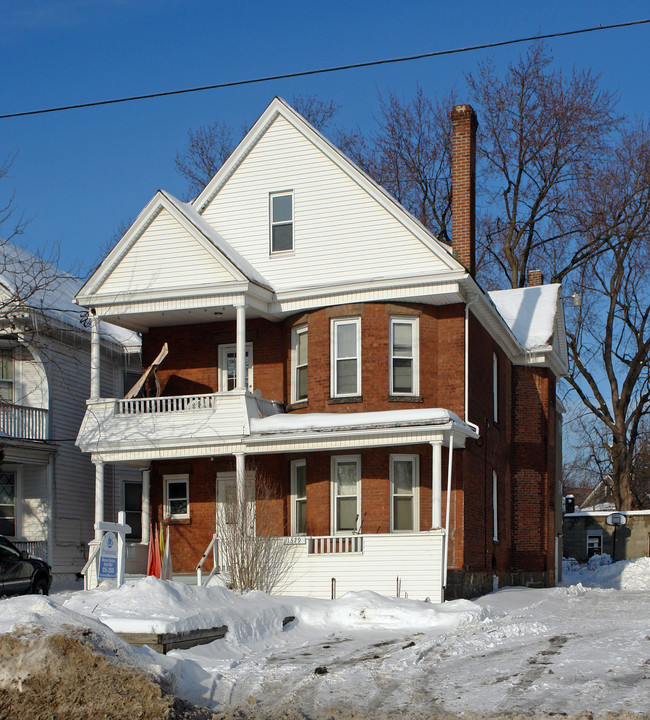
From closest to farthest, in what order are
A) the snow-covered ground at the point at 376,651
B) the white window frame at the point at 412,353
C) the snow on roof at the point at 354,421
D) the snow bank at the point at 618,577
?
the snow-covered ground at the point at 376,651 < the snow on roof at the point at 354,421 < the white window frame at the point at 412,353 < the snow bank at the point at 618,577

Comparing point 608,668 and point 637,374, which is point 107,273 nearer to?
point 608,668

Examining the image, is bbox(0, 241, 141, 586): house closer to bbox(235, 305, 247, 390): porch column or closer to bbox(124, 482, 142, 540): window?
bbox(124, 482, 142, 540): window

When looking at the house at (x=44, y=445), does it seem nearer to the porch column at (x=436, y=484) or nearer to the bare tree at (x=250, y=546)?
the bare tree at (x=250, y=546)

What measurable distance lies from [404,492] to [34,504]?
10.9m

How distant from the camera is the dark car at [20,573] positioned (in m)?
20.0

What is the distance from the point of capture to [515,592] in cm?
2383

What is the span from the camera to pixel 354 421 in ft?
70.9

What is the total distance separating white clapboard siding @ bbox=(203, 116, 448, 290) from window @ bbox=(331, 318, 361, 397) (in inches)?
42.0

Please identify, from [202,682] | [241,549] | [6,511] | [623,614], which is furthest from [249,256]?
[202,682]

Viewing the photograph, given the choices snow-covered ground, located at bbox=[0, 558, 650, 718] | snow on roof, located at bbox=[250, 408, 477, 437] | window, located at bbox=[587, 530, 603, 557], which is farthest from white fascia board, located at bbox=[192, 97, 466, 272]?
window, located at bbox=[587, 530, 603, 557]

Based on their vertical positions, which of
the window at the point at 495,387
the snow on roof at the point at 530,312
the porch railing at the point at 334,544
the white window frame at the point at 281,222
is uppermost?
the white window frame at the point at 281,222

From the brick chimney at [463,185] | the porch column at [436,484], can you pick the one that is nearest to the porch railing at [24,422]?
the porch column at [436,484]

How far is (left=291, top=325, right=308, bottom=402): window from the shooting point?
79.1 feet

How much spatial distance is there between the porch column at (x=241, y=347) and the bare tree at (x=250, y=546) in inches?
87.0
